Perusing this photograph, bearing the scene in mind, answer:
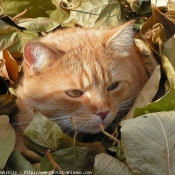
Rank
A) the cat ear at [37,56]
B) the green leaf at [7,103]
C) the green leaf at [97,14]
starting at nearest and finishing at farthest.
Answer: the cat ear at [37,56] < the green leaf at [7,103] < the green leaf at [97,14]

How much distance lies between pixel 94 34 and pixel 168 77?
549mm


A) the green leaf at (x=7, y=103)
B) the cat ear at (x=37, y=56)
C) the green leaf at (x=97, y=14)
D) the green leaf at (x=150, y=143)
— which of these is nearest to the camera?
the green leaf at (x=150, y=143)

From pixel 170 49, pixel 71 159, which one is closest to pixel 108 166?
pixel 71 159

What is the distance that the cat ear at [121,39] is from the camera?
2011 millimetres

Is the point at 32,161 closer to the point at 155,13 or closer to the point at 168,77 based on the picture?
the point at 168,77

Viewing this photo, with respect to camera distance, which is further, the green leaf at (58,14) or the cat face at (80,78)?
the green leaf at (58,14)

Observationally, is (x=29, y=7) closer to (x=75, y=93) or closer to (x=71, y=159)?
(x=75, y=93)

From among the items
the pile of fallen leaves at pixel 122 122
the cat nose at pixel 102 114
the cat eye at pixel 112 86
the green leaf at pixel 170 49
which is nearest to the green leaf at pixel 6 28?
the pile of fallen leaves at pixel 122 122

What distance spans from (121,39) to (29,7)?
2.37ft

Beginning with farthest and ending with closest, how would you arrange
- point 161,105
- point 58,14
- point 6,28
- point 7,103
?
point 58,14 < point 6,28 < point 7,103 < point 161,105

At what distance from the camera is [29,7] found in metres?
2.38

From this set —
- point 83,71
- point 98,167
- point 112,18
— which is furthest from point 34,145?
point 112,18

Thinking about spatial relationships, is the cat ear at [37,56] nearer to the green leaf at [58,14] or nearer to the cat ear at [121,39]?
the cat ear at [121,39]

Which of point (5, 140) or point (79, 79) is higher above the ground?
point (79, 79)
